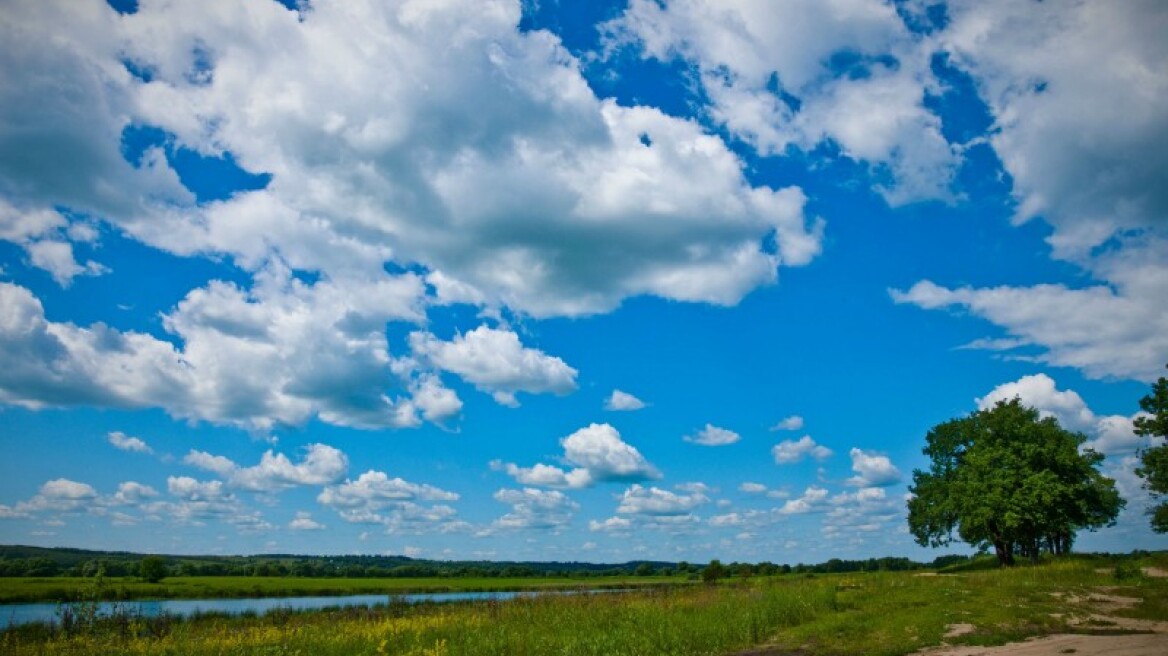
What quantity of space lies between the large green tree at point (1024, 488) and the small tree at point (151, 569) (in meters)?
92.7

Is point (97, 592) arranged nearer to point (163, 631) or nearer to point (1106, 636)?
point (163, 631)

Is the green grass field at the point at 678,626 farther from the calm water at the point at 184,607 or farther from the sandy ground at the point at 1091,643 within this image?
the calm water at the point at 184,607

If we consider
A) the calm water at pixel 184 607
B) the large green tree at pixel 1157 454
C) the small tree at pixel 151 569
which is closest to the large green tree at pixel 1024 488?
the large green tree at pixel 1157 454

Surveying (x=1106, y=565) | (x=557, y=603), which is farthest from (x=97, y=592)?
(x=1106, y=565)

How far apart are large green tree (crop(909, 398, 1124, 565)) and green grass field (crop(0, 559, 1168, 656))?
14152mm

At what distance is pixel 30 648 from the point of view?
18.9 m

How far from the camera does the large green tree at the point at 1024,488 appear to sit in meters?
48.5

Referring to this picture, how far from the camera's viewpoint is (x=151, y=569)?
280 ft

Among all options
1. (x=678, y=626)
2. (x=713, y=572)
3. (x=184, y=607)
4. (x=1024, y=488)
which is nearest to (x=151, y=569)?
(x=184, y=607)

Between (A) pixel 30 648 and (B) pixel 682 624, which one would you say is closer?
(A) pixel 30 648

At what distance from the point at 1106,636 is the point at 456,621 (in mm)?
22709

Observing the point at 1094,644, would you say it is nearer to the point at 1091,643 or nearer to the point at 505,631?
the point at 1091,643

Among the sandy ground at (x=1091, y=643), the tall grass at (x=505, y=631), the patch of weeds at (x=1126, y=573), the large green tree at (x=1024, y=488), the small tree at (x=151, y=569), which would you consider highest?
the large green tree at (x=1024, y=488)

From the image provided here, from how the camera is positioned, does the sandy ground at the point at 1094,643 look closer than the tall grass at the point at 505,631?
Yes
